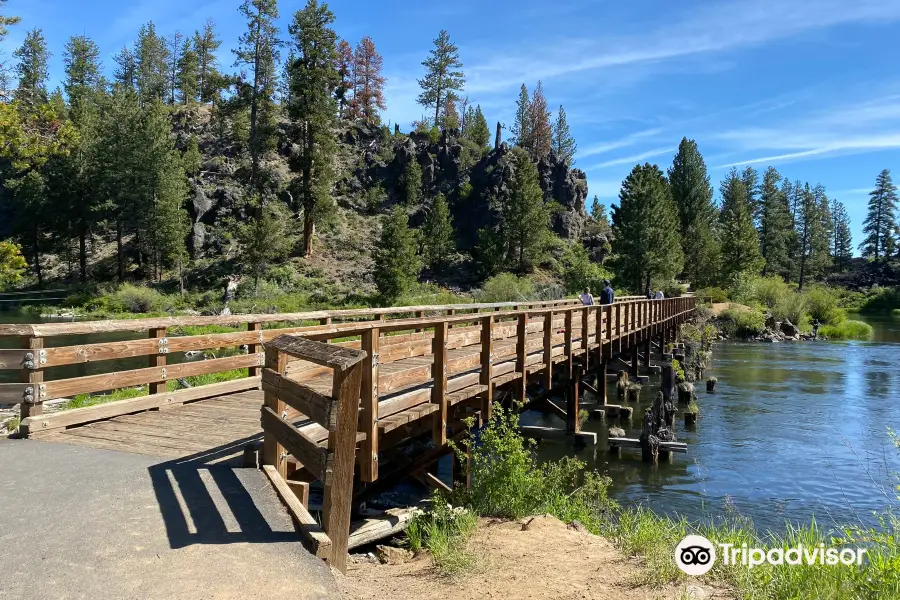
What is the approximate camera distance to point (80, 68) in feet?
337

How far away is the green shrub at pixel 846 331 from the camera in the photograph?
48641mm

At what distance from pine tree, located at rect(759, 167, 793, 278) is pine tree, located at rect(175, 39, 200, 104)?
313ft

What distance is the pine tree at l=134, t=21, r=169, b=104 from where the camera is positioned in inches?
4240

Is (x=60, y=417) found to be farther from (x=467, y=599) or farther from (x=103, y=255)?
(x=103, y=255)

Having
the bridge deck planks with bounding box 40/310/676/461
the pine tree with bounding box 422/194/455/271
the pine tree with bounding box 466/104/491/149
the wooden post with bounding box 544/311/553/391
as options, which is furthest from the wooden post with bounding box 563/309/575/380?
the pine tree with bounding box 466/104/491/149

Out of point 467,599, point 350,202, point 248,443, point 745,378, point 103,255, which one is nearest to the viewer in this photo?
point 467,599

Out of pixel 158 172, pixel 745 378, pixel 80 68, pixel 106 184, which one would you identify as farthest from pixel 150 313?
pixel 80 68

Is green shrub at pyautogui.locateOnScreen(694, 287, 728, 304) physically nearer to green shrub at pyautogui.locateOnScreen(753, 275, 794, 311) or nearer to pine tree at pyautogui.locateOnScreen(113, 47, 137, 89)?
green shrub at pyautogui.locateOnScreen(753, 275, 794, 311)

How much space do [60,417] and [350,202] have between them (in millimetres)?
73396

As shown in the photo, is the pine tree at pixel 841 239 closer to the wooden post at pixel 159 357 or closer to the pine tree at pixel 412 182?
the pine tree at pixel 412 182

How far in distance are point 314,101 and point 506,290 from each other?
27.5 m

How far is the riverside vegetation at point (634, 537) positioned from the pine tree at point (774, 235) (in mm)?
91512

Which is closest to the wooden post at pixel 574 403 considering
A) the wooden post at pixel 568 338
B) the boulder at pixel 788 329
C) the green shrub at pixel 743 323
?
the wooden post at pixel 568 338

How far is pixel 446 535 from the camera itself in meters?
6.14
